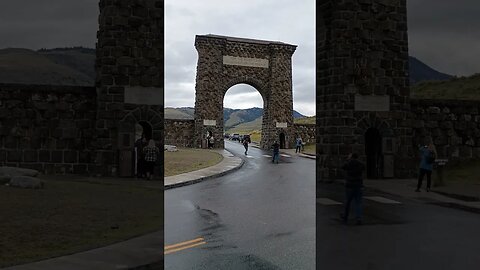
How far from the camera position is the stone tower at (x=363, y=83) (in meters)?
2.93

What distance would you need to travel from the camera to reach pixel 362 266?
303 cm

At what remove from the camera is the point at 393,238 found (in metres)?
3.20

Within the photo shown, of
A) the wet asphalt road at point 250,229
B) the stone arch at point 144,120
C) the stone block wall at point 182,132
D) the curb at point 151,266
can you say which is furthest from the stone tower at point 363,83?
the stone block wall at point 182,132

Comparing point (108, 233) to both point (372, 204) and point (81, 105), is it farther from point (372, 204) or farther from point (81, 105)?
point (372, 204)

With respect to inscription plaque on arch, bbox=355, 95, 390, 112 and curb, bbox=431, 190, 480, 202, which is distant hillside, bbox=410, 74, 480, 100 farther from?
curb, bbox=431, 190, 480, 202

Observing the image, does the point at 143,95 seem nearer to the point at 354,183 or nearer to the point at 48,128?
the point at 48,128

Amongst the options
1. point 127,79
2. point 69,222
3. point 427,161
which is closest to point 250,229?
point 69,222

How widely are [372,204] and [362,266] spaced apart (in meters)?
0.51

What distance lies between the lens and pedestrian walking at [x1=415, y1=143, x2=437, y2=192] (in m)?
3.15

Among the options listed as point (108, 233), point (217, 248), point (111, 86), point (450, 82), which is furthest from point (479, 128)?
point (108, 233)

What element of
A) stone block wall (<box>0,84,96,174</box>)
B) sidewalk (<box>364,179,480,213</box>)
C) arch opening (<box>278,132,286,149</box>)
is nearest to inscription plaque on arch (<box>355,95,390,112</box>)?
sidewalk (<box>364,179,480,213</box>)

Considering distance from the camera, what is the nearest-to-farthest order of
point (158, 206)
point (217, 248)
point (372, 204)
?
point (372, 204)
point (158, 206)
point (217, 248)

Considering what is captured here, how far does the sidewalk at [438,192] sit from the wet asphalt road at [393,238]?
58 mm

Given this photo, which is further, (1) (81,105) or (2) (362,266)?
(1) (81,105)
